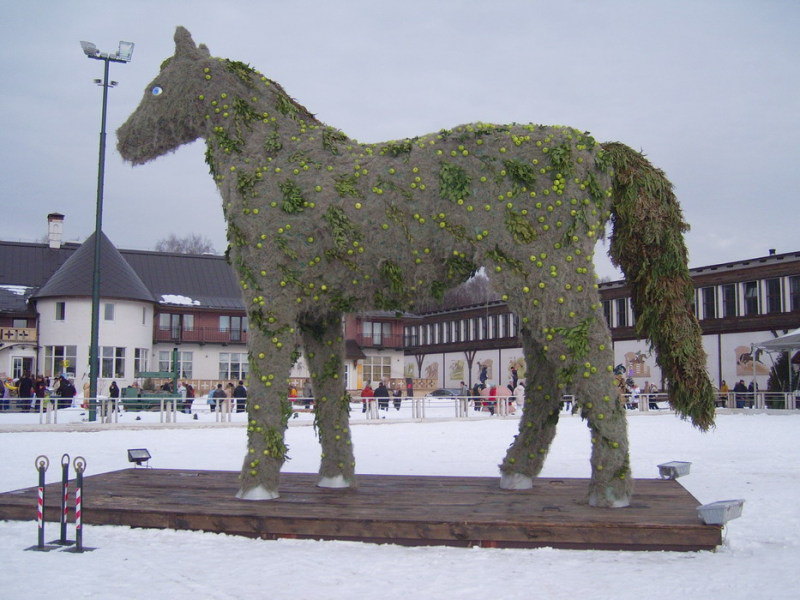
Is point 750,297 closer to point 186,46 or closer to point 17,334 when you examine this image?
point 186,46

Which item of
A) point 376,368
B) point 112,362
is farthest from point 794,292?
point 112,362

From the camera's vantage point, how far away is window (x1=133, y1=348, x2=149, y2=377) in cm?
3912

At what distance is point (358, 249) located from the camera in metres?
6.73

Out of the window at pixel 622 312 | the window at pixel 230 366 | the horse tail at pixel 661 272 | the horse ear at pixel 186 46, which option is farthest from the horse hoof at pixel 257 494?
the window at pixel 230 366

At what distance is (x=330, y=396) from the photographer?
7.65 m

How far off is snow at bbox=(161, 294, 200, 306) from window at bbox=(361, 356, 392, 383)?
36.6 ft

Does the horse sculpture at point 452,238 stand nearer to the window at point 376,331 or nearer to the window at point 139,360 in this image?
the window at point 139,360

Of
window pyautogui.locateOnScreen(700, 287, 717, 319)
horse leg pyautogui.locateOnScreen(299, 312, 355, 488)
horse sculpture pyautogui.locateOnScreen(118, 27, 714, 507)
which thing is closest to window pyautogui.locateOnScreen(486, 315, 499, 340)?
window pyautogui.locateOnScreen(700, 287, 717, 319)

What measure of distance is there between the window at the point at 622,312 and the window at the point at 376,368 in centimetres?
1550

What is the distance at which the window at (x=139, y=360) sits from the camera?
39125 mm

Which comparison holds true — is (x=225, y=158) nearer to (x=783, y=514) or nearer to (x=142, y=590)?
(x=142, y=590)

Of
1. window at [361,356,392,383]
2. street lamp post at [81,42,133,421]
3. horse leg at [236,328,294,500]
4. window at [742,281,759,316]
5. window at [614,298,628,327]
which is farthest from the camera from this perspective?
window at [361,356,392,383]

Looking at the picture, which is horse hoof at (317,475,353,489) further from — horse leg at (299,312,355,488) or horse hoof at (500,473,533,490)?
horse hoof at (500,473,533,490)

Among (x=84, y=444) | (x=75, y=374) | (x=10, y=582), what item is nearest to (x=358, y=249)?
(x=10, y=582)
